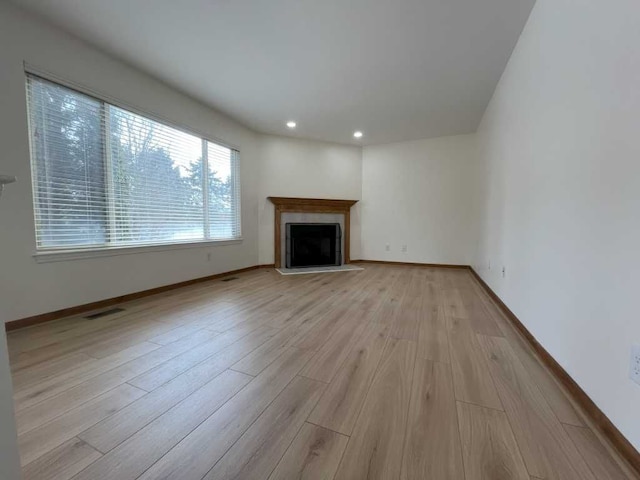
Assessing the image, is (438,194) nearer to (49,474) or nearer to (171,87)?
(171,87)

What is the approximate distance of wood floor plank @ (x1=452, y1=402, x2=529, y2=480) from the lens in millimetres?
842

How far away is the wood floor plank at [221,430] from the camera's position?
0.85 m

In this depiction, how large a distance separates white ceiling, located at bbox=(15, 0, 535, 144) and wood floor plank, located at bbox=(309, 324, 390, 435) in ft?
7.92

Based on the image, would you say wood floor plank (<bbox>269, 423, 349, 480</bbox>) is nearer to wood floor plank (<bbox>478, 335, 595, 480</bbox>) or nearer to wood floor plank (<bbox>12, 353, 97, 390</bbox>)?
wood floor plank (<bbox>478, 335, 595, 480</bbox>)

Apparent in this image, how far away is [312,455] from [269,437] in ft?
0.60

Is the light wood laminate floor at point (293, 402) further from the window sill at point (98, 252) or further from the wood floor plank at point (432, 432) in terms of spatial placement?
the window sill at point (98, 252)

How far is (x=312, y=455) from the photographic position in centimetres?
91

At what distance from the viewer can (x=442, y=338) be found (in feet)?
6.08

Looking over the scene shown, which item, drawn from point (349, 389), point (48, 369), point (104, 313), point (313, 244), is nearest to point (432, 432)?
point (349, 389)

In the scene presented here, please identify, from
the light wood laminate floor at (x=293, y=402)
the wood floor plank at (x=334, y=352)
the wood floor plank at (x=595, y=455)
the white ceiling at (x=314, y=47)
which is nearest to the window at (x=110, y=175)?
the white ceiling at (x=314, y=47)

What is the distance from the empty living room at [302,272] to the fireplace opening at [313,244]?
0.64 metres

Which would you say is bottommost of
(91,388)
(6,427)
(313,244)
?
(91,388)

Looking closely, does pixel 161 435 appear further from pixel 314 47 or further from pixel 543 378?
pixel 314 47

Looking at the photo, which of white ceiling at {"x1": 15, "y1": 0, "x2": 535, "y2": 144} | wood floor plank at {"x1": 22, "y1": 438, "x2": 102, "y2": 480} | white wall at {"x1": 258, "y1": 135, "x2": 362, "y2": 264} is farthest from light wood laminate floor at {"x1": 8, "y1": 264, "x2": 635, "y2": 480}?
white wall at {"x1": 258, "y1": 135, "x2": 362, "y2": 264}
